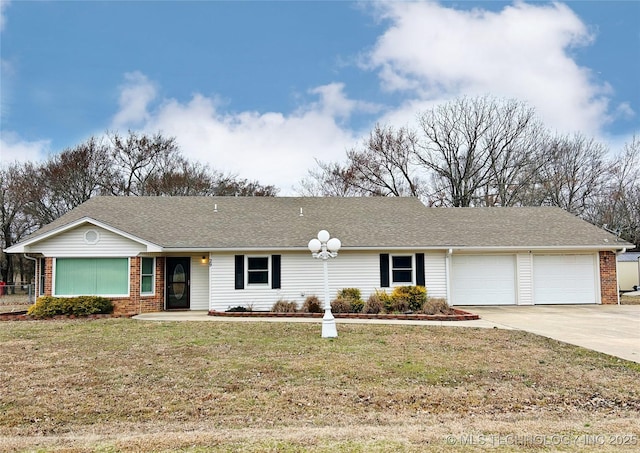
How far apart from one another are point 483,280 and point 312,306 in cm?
705

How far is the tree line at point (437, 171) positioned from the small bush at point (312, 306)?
1802 cm

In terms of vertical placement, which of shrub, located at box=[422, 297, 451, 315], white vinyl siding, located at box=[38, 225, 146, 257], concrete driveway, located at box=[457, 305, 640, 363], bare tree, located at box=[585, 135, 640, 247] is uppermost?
bare tree, located at box=[585, 135, 640, 247]

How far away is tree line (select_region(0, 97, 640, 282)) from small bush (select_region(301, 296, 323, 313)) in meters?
18.0

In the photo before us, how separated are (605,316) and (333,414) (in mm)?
12226

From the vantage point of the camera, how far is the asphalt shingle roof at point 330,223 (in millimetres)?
16469

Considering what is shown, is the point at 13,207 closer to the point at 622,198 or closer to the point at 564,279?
the point at 564,279

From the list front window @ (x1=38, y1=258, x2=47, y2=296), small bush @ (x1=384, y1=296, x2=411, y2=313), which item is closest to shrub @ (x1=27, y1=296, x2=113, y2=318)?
front window @ (x1=38, y1=258, x2=47, y2=296)

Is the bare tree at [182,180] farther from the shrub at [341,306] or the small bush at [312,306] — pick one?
the shrub at [341,306]

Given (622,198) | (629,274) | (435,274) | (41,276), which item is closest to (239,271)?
(435,274)

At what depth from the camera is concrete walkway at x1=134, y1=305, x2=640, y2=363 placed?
31.3 feet

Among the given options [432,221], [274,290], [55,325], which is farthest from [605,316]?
[55,325]

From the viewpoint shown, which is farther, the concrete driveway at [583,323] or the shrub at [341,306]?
the shrub at [341,306]

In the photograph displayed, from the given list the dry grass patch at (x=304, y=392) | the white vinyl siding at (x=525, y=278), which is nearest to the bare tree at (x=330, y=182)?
the white vinyl siding at (x=525, y=278)

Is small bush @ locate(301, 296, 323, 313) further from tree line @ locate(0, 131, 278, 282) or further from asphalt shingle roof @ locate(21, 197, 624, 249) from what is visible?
tree line @ locate(0, 131, 278, 282)
